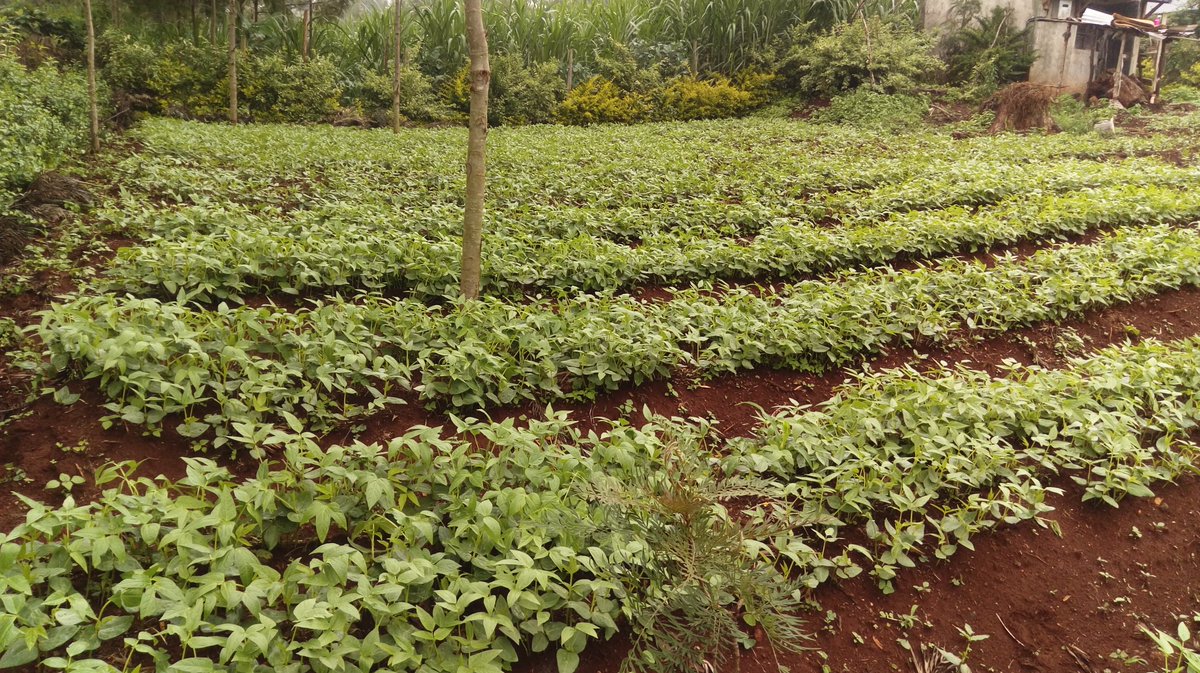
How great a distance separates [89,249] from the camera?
5.50 meters

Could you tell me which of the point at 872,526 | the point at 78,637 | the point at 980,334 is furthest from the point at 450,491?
the point at 980,334

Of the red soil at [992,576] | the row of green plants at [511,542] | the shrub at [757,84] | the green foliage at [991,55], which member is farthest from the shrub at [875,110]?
the row of green plants at [511,542]

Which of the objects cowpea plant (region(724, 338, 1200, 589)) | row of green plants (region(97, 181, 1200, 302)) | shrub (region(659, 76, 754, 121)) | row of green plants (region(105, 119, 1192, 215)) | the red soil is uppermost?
shrub (region(659, 76, 754, 121))

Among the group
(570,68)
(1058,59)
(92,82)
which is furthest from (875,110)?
(92,82)

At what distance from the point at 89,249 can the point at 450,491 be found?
464 cm

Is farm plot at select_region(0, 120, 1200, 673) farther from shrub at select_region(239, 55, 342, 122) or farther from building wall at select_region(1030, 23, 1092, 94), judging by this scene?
building wall at select_region(1030, 23, 1092, 94)

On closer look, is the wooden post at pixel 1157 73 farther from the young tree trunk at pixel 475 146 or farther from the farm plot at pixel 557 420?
the young tree trunk at pixel 475 146

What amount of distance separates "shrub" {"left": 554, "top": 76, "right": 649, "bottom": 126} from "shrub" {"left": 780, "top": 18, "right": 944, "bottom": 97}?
16.1 feet

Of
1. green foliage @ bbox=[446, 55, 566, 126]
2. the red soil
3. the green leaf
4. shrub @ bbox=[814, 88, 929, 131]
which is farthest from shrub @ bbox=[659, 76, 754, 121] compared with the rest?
the green leaf

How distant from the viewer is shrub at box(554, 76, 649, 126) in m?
19.2

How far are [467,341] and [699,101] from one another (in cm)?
1763

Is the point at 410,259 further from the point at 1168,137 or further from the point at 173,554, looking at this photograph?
the point at 1168,137

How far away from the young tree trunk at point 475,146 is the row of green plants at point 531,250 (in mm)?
516

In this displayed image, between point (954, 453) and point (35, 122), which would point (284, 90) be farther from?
point (954, 453)
